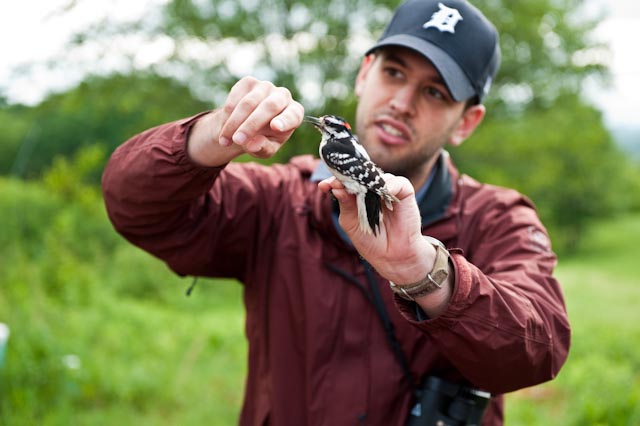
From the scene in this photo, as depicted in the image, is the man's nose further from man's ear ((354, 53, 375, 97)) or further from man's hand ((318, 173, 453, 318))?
man's hand ((318, 173, 453, 318))

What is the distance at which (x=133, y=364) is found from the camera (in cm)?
639

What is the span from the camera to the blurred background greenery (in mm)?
5387

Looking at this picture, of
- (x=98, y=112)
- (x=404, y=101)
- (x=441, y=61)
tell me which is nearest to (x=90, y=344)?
(x=404, y=101)

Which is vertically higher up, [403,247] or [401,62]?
Result: [401,62]

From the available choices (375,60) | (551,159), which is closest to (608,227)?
(551,159)

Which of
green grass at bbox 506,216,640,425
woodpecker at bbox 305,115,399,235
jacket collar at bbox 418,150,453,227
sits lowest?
green grass at bbox 506,216,640,425

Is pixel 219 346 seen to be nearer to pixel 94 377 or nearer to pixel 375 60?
pixel 94 377

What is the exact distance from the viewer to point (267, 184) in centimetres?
266

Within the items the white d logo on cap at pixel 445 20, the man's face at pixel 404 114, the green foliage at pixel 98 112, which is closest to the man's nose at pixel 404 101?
the man's face at pixel 404 114

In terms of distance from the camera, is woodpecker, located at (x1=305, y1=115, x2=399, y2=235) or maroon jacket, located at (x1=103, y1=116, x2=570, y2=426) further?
maroon jacket, located at (x1=103, y1=116, x2=570, y2=426)

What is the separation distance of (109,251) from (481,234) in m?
11.7

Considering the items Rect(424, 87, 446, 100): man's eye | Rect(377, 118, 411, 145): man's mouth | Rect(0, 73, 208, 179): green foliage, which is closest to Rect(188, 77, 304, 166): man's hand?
Rect(377, 118, 411, 145): man's mouth

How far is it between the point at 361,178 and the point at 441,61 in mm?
916

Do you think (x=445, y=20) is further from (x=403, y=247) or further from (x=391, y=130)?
(x=403, y=247)
